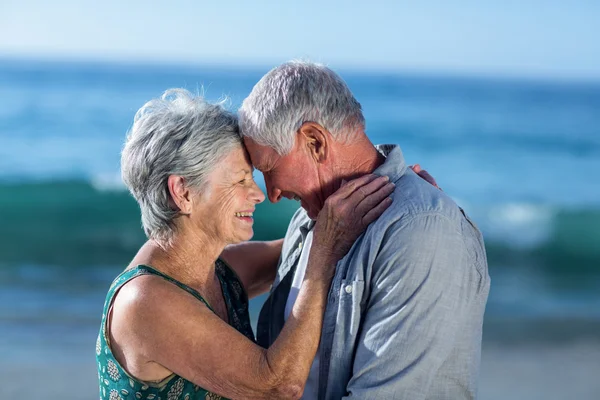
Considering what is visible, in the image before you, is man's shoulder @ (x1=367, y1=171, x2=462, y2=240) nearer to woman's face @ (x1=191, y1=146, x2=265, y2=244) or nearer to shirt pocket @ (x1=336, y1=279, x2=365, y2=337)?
shirt pocket @ (x1=336, y1=279, x2=365, y2=337)

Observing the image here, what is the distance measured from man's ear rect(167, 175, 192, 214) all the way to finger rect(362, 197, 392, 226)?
59 cm

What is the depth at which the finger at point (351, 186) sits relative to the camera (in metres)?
2.28

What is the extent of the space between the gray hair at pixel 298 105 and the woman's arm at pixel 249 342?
7.7 inches

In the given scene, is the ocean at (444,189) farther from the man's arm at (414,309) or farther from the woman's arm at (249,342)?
the man's arm at (414,309)

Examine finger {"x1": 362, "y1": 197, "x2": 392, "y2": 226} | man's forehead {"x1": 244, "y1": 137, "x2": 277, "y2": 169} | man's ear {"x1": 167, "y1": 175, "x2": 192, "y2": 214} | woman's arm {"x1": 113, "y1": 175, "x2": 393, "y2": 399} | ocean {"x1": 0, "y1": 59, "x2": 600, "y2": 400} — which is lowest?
ocean {"x1": 0, "y1": 59, "x2": 600, "y2": 400}

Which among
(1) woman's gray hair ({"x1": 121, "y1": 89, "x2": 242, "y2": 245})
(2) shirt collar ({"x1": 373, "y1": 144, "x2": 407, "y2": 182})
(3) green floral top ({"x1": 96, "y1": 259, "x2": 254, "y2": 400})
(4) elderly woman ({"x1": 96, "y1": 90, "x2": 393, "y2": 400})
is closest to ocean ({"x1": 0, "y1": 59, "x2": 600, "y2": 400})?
(1) woman's gray hair ({"x1": 121, "y1": 89, "x2": 242, "y2": 245})

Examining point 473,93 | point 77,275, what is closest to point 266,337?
point 77,275

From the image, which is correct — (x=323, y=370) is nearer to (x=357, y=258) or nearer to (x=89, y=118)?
(x=357, y=258)

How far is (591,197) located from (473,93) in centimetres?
1916

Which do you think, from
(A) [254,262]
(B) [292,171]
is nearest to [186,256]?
(B) [292,171]

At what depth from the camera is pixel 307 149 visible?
2.36m

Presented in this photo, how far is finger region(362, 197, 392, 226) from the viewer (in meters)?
2.24

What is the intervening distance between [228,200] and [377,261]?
583mm

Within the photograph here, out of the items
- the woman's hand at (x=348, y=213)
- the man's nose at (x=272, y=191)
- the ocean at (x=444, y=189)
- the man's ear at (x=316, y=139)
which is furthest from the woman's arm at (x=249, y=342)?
→ the ocean at (x=444, y=189)
